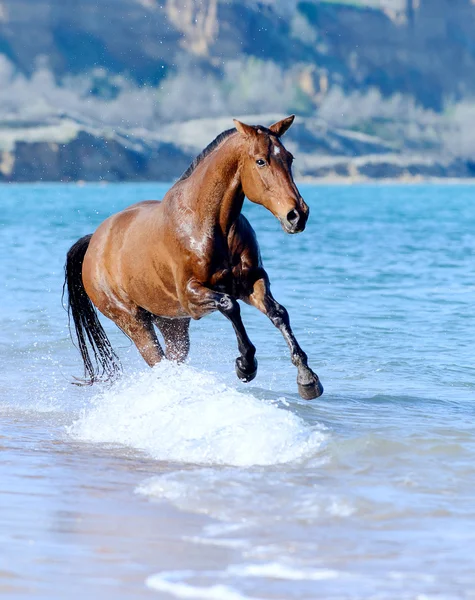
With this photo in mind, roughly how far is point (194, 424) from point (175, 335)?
1.32 metres

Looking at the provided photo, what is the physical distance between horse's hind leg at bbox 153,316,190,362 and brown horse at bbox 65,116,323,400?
0.02 meters

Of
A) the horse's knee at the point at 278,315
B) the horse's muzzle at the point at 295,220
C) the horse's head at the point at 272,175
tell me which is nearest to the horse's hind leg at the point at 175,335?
the horse's knee at the point at 278,315

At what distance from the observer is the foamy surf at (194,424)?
6359mm

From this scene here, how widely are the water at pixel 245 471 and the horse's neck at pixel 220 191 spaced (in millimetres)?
1245

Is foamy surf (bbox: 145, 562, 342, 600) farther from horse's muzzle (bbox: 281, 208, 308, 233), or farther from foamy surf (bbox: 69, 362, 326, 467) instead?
horse's muzzle (bbox: 281, 208, 308, 233)

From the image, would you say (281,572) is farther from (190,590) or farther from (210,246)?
(210,246)

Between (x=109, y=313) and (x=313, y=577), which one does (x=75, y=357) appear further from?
(x=313, y=577)

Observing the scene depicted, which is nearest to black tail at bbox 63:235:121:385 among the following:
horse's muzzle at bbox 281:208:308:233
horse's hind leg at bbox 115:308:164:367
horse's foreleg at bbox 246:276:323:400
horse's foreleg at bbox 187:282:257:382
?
horse's hind leg at bbox 115:308:164:367

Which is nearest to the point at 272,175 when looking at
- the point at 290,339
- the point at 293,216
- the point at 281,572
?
the point at 293,216

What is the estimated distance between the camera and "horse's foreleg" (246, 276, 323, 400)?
6.47m

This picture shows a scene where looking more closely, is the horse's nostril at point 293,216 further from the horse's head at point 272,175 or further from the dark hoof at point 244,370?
the dark hoof at point 244,370

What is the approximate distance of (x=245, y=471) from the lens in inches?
234

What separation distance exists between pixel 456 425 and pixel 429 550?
2.94 meters

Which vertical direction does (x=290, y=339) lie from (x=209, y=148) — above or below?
below
